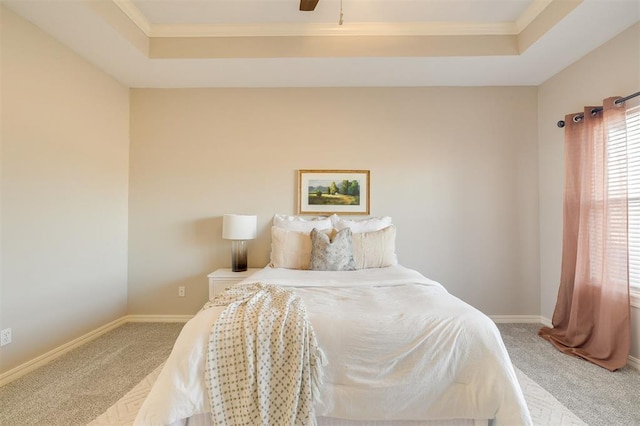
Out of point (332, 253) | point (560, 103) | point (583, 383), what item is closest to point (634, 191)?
point (560, 103)

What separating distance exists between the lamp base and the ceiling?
5.85ft

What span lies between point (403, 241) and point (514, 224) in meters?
1.26

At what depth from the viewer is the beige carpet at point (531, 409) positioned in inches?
67.9

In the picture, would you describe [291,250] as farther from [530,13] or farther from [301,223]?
[530,13]

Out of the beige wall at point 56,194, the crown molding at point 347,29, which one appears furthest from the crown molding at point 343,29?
the beige wall at point 56,194

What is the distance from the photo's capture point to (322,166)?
3.45 m

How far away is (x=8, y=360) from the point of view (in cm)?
215

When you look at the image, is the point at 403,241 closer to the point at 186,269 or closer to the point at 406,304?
the point at 406,304

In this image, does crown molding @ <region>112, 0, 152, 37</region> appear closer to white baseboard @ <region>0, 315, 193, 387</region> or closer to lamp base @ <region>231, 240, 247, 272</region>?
lamp base @ <region>231, 240, 247, 272</region>

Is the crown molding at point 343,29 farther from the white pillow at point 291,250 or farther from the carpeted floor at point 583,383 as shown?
the carpeted floor at point 583,383

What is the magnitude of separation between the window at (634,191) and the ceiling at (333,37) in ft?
2.55

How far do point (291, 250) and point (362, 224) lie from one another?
0.80m

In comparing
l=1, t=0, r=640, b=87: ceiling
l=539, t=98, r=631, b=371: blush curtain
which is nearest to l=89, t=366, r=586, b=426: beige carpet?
l=539, t=98, r=631, b=371: blush curtain

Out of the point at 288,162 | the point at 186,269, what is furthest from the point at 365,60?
the point at 186,269
